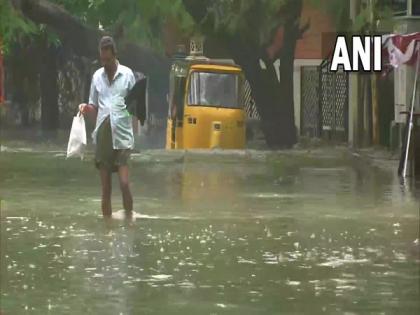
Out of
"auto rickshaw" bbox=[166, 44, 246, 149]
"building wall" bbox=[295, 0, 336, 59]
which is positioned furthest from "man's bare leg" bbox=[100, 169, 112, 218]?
"building wall" bbox=[295, 0, 336, 59]

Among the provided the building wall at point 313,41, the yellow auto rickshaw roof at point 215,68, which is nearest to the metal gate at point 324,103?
the building wall at point 313,41

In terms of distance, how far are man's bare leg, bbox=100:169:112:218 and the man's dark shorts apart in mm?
72

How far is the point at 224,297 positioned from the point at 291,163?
14957mm

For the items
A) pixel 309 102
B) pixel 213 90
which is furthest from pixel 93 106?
pixel 309 102

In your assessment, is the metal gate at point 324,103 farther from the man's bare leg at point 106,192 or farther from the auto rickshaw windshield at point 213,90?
the man's bare leg at point 106,192

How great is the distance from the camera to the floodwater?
914 cm

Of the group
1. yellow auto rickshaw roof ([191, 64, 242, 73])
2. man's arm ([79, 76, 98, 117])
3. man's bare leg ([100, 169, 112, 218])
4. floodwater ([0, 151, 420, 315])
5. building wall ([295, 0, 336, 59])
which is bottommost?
floodwater ([0, 151, 420, 315])

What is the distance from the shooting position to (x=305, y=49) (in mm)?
42312

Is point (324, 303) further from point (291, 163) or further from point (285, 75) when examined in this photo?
point (285, 75)

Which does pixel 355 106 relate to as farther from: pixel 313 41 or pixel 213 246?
pixel 213 246

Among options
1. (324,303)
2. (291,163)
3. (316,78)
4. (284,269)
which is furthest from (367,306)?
(316,78)

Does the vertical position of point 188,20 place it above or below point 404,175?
above

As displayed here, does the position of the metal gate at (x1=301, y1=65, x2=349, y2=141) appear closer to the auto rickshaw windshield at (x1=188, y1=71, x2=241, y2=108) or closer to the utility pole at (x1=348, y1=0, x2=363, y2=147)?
the utility pole at (x1=348, y1=0, x2=363, y2=147)

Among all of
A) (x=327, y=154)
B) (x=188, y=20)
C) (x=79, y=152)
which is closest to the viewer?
(x=79, y=152)
